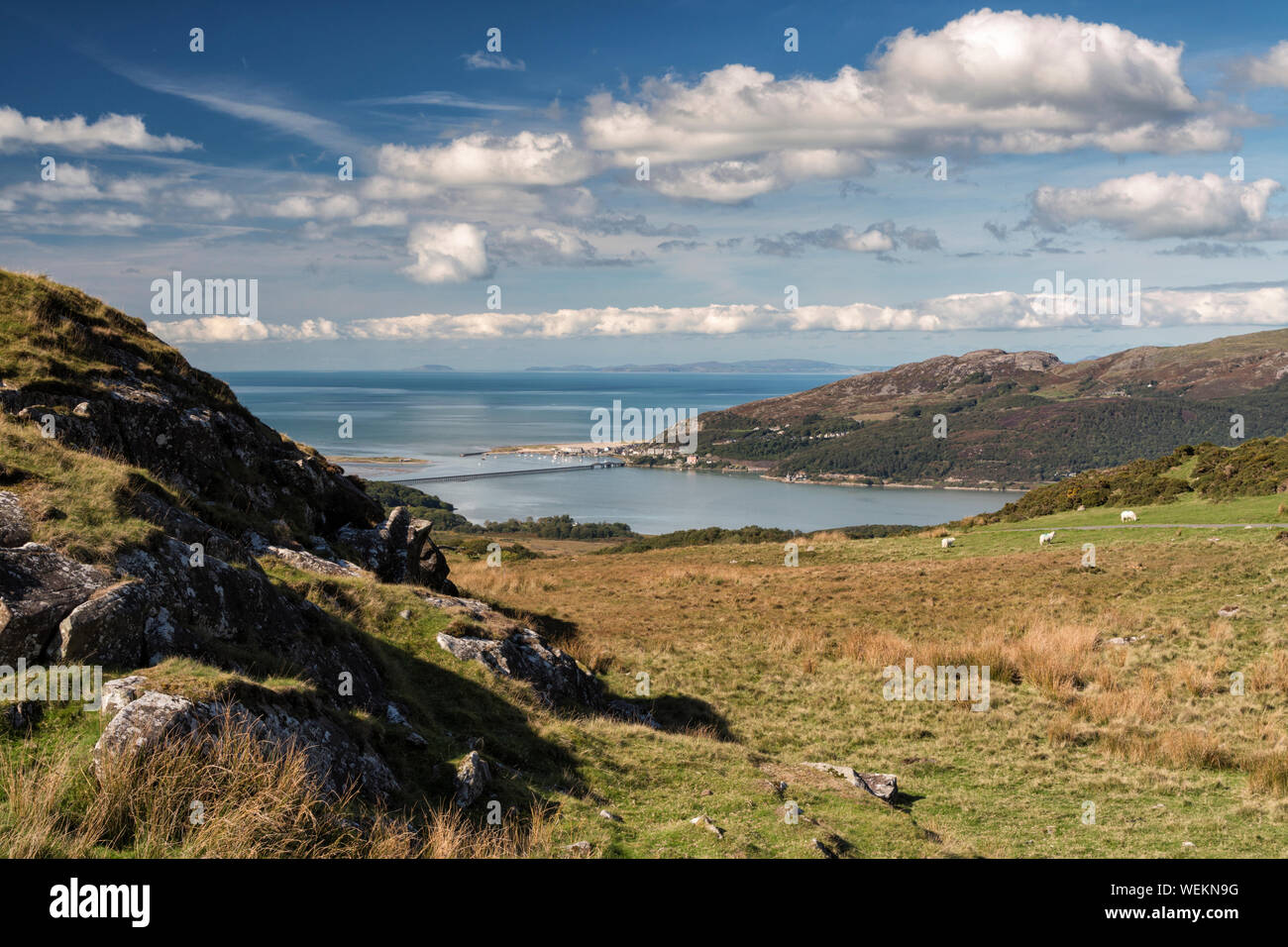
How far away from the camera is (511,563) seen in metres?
36.1

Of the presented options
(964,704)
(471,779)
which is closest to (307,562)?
(471,779)

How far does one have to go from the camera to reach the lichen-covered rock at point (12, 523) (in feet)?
24.0

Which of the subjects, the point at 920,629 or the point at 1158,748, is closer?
the point at 1158,748

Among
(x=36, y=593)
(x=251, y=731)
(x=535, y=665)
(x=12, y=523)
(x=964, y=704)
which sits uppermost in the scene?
(x=12, y=523)

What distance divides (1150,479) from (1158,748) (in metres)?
32.0

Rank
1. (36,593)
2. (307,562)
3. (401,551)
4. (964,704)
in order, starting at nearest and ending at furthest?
(36,593), (307,562), (964,704), (401,551)

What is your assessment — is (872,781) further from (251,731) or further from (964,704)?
(251,731)

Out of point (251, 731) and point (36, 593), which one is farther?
point (36, 593)

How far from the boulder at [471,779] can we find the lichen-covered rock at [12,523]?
493 centimetres

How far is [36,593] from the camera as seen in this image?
6836 mm

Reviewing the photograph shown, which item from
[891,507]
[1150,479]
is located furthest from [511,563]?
[891,507]

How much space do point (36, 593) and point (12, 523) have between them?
1.20 m

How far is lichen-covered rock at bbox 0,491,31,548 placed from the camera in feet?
24.0
